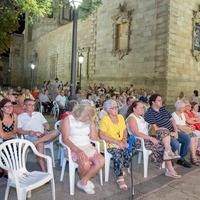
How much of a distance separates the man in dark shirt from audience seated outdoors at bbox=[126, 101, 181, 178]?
220mm

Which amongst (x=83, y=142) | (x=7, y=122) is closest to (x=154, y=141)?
(x=83, y=142)

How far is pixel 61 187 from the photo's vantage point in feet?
12.8

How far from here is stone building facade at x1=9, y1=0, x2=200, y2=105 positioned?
1375 cm

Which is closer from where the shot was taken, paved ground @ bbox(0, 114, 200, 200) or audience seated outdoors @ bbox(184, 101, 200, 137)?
paved ground @ bbox(0, 114, 200, 200)

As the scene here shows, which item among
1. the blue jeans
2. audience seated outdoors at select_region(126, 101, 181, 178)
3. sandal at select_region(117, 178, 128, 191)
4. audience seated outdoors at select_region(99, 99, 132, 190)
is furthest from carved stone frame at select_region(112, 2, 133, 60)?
sandal at select_region(117, 178, 128, 191)

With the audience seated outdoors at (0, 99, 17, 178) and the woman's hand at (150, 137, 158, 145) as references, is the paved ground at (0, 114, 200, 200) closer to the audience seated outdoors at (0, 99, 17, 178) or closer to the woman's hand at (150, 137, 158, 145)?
the woman's hand at (150, 137, 158, 145)

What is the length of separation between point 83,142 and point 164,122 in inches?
68.7

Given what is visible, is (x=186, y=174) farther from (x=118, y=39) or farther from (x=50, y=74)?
(x=50, y=74)

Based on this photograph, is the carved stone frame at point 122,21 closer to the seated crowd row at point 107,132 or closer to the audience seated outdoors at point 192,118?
the audience seated outdoors at point 192,118

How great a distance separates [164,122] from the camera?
4992 mm

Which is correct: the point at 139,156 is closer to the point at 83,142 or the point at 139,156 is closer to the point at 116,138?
the point at 116,138

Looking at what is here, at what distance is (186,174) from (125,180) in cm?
111

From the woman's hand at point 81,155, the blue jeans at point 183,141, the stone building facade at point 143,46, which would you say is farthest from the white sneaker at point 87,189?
the stone building facade at point 143,46

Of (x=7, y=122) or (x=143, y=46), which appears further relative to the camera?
(x=143, y=46)
